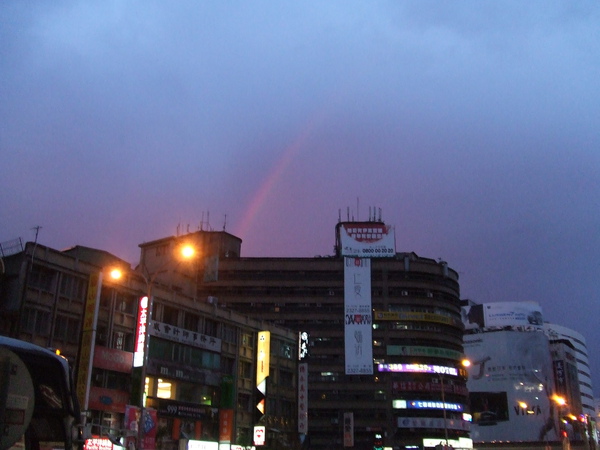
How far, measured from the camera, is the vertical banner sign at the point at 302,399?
63344 mm

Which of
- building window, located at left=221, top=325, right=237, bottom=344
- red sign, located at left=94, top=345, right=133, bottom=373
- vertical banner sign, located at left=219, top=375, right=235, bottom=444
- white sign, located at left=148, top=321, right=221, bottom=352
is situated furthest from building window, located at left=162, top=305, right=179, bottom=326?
vertical banner sign, located at left=219, top=375, right=235, bottom=444

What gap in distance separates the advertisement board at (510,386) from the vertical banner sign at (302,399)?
88.9m

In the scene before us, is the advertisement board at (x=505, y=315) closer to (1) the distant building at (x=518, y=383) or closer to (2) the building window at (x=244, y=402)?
(1) the distant building at (x=518, y=383)

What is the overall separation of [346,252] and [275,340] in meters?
47.8

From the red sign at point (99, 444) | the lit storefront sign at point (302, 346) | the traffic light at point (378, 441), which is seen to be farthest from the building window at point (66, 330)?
the traffic light at point (378, 441)

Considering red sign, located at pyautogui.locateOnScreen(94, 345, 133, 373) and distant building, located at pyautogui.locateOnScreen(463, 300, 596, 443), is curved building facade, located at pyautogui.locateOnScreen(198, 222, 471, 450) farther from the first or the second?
red sign, located at pyautogui.locateOnScreen(94, 345, 133, 373)

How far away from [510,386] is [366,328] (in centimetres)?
6165

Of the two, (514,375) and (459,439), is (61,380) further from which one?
(514,375)

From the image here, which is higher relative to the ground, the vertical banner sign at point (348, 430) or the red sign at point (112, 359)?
the red sign at point (112, 359)

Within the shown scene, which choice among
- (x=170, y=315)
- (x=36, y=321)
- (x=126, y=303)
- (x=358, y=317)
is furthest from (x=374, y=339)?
(x=36, y=321)

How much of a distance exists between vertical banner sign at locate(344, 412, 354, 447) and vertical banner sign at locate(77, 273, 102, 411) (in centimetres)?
6081

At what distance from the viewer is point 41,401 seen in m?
11.3

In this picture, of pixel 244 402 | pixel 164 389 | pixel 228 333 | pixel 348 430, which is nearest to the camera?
pixel 164 389

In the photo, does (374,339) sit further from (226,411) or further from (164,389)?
(164,389)
